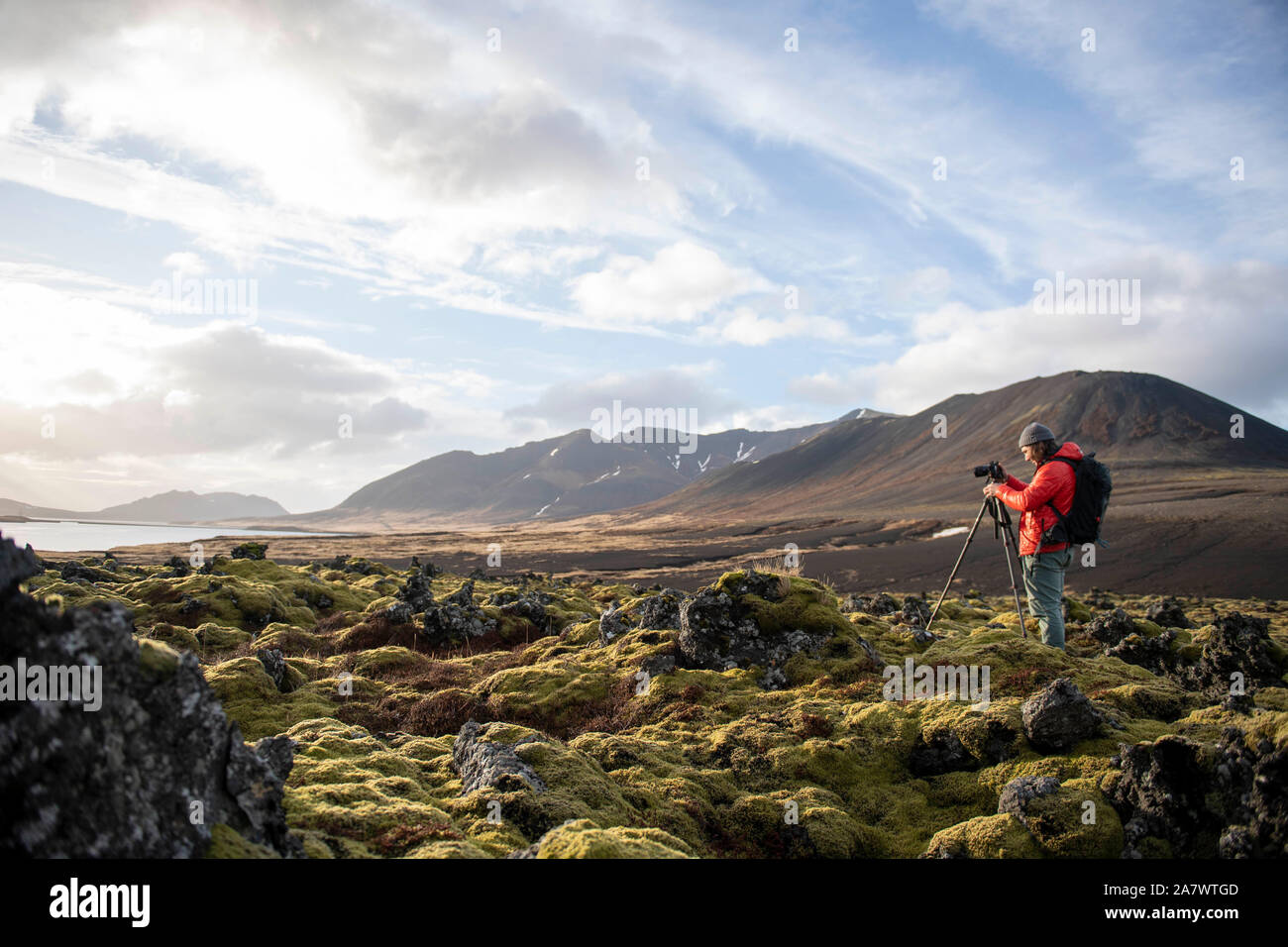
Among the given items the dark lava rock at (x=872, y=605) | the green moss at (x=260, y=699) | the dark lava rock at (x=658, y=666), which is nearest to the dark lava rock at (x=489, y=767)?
the green moss at (x=260, y=699)

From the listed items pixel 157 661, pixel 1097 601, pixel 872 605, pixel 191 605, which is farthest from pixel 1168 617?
pixel 191 605

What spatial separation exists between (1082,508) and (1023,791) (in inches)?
258

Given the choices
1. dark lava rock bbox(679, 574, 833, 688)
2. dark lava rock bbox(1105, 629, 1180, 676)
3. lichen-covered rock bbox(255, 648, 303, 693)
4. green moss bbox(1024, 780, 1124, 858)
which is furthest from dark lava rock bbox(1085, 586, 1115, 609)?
lichen-covered rock bbox(255, 648, 303, 693)

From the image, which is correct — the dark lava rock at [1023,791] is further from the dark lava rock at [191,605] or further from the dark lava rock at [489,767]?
the dark lava rock at [191,605]

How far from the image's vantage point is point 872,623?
16547 millimetres

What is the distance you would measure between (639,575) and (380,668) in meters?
60.0

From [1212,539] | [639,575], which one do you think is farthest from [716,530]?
[1212,539]

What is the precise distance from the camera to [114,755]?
380cm

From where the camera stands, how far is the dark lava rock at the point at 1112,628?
1562 cm

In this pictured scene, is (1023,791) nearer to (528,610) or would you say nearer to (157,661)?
(157,661)

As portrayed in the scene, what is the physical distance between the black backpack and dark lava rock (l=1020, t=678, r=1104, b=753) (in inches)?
168
